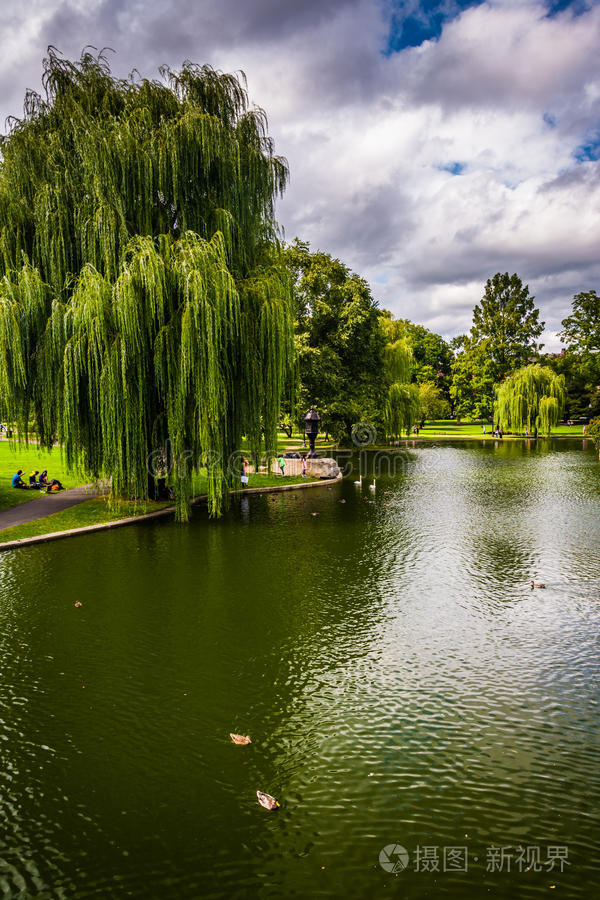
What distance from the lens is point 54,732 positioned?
198 inches

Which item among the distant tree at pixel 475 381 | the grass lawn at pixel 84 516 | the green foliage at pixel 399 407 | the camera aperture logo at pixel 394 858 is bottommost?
the camera aperture logo at pixel 394 858

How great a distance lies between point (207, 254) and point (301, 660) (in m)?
9.78

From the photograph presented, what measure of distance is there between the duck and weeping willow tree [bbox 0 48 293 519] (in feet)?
30.2

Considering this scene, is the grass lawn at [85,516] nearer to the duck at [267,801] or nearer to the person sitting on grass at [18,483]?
the person sitting on grass at [18,483]

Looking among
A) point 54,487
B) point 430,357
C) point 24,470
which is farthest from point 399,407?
point 430,357

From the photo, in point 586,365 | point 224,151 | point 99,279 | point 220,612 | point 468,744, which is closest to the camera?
point 468,744

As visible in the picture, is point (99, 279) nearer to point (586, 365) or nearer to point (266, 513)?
point (266, 513)

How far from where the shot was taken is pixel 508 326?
6131cm

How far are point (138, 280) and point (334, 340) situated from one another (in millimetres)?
21177

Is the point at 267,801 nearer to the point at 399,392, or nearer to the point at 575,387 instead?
the point at 399,392

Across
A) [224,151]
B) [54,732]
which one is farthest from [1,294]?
[54,732]

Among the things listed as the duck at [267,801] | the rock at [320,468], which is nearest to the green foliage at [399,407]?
the rock at [320,468]

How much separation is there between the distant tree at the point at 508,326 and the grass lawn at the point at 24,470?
Answer: 163ft

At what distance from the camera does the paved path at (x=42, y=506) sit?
13836 mm
